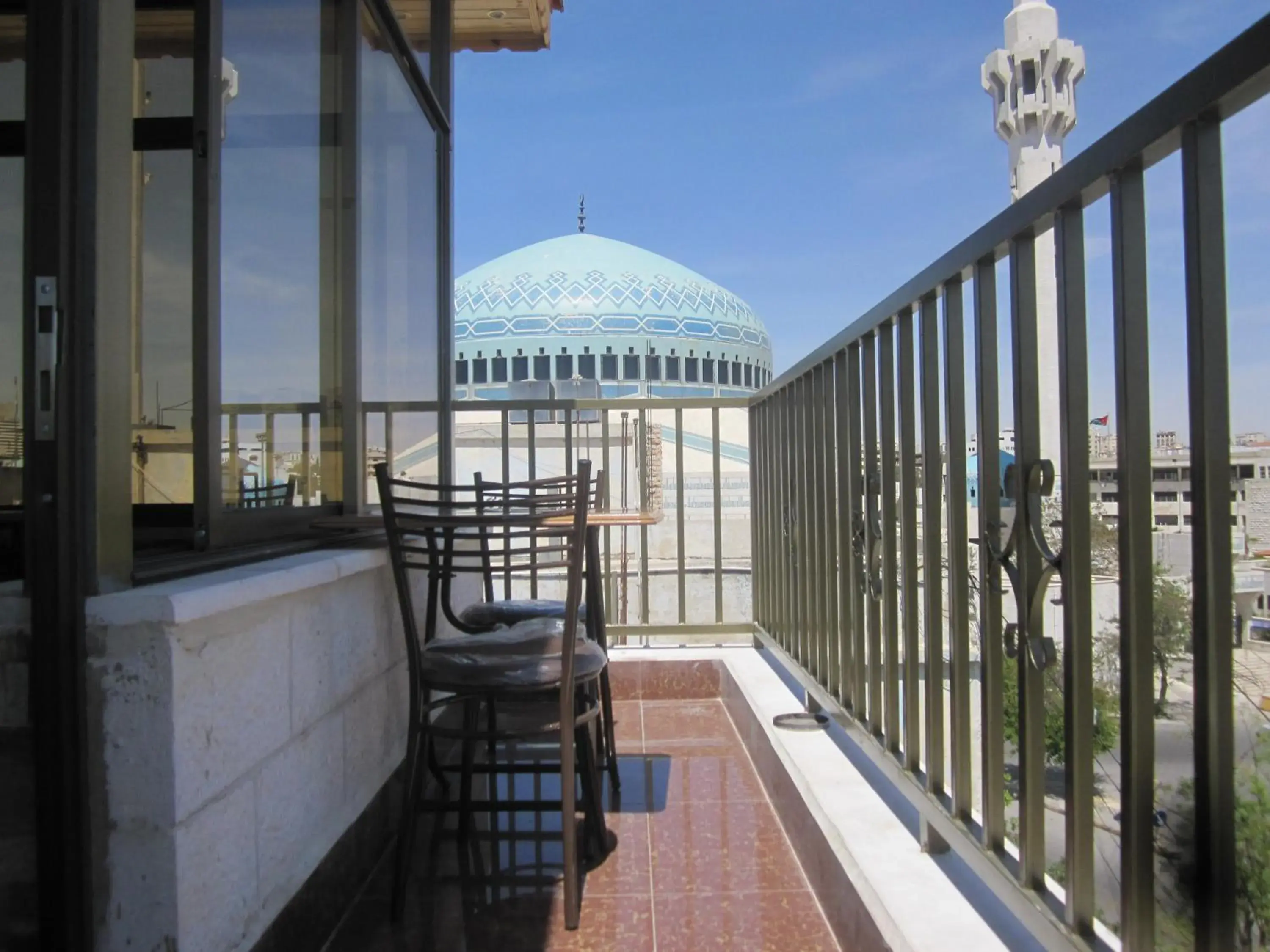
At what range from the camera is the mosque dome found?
113ft

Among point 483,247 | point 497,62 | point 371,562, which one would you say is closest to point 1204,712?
point 371,562

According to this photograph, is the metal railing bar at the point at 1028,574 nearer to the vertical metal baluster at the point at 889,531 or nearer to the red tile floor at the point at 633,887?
the vertical metal baluster at the point at 889,531

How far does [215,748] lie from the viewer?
48.5 inches

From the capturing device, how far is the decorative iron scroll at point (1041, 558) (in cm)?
110

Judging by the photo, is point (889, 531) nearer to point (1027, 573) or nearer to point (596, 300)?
point (1027, 573)

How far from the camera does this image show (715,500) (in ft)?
12.2

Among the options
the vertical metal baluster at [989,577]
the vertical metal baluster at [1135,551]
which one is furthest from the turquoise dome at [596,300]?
the vertical metal baluster at [1135,551]

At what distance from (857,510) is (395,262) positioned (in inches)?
63.9

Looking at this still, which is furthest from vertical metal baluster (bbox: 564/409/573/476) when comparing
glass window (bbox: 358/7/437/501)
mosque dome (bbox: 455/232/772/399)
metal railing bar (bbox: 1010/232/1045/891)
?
mosque dome (bbox: 455/232/772/399)

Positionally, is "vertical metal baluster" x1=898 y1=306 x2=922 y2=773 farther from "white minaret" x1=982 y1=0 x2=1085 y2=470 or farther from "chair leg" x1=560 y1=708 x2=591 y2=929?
"white minaret" x1=982 y1=0 x2=1085 y2=470

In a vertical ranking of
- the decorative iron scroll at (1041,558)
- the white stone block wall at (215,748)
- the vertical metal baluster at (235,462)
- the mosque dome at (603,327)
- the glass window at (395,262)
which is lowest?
the white stone block wall at (215,748)

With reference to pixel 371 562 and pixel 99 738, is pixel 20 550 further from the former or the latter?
pixel 371 562

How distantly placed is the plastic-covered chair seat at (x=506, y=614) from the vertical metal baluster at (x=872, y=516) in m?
0.77

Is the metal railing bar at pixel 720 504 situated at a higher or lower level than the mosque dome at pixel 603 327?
lower
